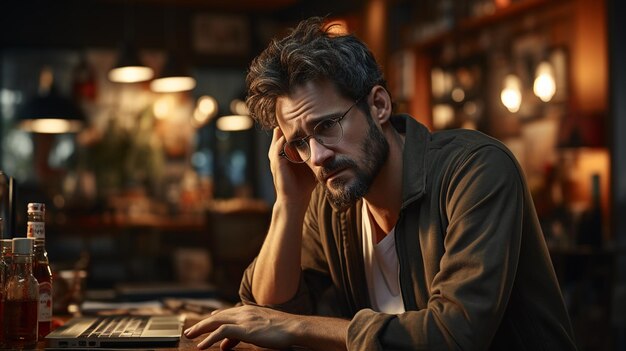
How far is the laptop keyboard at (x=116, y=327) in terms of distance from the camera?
5.51ft

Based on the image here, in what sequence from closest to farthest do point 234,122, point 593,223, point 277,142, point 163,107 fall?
point 277,142
point 593,223
point 234,122
point 163,107

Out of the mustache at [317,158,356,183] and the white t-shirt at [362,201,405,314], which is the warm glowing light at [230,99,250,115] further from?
the mustache at [317,158,356,183]

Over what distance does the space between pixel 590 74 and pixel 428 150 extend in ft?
13.9

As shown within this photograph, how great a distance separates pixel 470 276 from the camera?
5.26ft

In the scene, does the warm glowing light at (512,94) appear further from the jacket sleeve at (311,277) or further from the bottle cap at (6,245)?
the bottle cap at (6,245)

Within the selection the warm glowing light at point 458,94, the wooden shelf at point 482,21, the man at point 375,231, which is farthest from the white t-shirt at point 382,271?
the warm glowing light at point 458,94

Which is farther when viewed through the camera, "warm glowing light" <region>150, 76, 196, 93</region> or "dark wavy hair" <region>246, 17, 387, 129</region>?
"warm glowing light" <region>150, 76, 196, 93</region>

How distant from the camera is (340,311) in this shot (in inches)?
87.3

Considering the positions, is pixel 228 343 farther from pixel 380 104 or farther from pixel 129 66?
pixel 129 66

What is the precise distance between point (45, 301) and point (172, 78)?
5.94 metres

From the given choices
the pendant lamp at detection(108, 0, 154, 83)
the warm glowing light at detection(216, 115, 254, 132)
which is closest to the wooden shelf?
the warm glowing light at detection(216, 115, 254, 132)

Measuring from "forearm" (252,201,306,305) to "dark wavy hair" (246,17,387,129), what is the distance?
0.86ft

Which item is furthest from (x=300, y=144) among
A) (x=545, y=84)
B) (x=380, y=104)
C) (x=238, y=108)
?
(x=238, y=108)

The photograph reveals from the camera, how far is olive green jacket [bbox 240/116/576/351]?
1.58m
